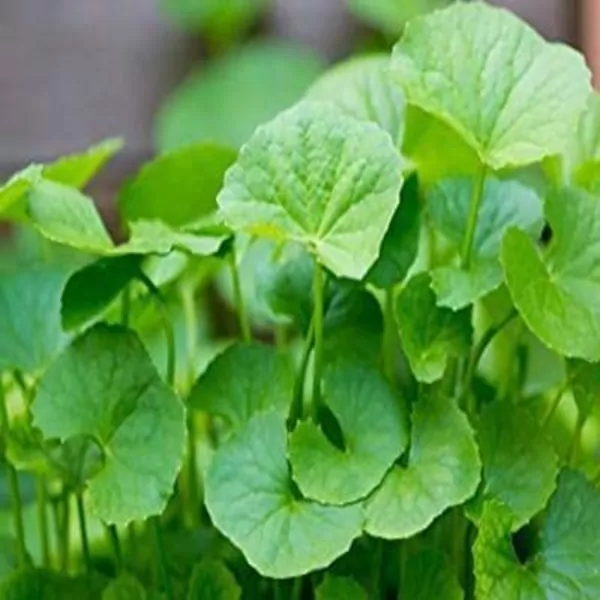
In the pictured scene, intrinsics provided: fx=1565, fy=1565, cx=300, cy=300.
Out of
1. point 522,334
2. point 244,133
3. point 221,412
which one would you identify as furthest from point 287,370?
point 244,133

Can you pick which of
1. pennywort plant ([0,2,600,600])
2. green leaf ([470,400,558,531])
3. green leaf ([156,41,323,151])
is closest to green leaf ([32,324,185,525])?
pennywort plant ([0,2,600,600])

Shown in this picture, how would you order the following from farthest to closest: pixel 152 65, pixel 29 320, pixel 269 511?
A: pixel 152 65, pixel 29 320, pixel 269 511

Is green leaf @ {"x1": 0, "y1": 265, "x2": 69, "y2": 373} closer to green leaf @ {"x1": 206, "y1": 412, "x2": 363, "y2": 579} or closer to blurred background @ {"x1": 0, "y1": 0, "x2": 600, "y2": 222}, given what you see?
green leaf @ {"x1": 206, "y1": 412, "x2": 363, "y2": 579}

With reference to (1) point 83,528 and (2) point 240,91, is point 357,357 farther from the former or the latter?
(2) point 240,91

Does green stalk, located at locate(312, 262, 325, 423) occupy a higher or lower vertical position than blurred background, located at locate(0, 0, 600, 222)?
higher

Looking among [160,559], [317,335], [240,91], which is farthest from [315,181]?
[240,91]

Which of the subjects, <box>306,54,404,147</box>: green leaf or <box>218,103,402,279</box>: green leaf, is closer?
<box>218,103,402,279</box>: green leaf
